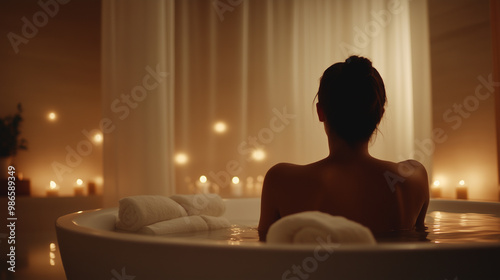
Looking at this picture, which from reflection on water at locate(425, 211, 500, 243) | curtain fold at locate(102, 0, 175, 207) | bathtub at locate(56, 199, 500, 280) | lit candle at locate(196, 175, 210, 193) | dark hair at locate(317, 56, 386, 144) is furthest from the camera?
lit candle at locate(196, 175, 210, 193)

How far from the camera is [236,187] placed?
3.09 meters

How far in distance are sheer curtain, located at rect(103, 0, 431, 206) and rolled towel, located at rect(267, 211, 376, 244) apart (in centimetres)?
220

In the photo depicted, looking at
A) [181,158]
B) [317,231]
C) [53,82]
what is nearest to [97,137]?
[53,82]

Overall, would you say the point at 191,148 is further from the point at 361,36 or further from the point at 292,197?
the point at 292,197

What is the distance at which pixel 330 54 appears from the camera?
11.1 ft

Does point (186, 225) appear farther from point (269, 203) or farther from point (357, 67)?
point (357, 67)

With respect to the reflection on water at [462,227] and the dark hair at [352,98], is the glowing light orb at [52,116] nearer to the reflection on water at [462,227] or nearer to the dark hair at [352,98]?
the reflection on water at [462,227]

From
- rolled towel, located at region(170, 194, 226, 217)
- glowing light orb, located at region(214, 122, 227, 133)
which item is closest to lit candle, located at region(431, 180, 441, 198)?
glowing light orb, located at region(214, 122, 227, 133)

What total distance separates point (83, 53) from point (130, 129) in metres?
1.29

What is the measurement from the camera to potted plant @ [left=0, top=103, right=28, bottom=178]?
9.80 ft

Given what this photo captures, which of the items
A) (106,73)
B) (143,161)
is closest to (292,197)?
(143,161)

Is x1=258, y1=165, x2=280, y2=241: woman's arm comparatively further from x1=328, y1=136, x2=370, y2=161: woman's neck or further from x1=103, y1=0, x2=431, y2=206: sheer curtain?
x1=103, y1=0, x2=431, y2=206: sheer curtain

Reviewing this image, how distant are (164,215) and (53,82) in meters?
2.58

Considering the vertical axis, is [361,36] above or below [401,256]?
above
